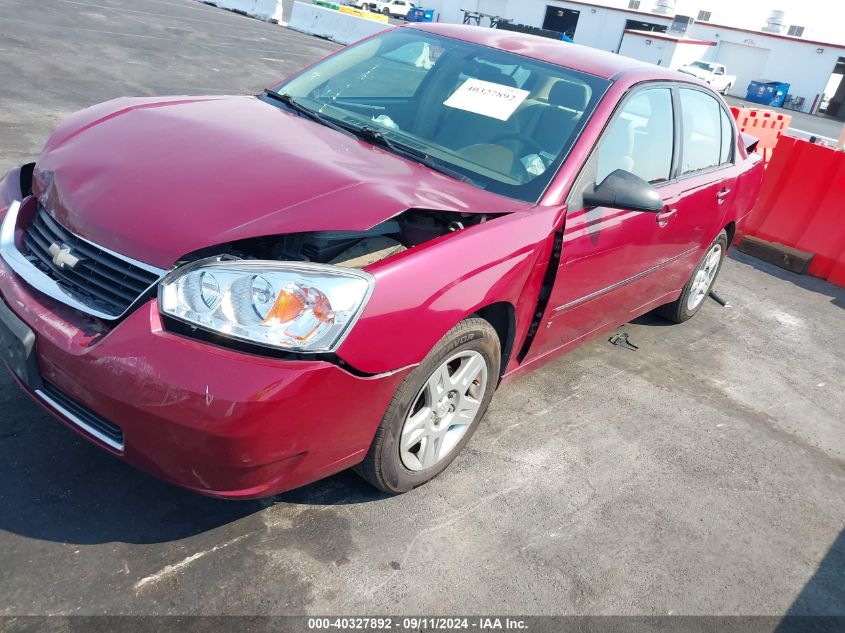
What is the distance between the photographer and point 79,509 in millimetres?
2516

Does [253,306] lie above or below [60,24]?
above

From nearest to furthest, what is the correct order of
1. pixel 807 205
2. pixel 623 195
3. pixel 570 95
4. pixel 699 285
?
pixel 623 195, pixel 570 95, pixel 699 285, pixel 807 205

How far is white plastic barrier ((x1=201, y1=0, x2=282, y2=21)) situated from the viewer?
24.0m

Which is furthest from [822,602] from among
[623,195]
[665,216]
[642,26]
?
[642,26]

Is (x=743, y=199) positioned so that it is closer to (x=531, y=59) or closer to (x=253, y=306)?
(x=531, y=59)

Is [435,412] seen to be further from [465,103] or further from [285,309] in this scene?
[465,103]

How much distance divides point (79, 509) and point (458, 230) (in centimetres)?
170

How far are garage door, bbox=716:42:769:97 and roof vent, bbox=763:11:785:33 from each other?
15.4 meters

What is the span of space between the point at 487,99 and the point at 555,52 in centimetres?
58

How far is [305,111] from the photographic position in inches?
138

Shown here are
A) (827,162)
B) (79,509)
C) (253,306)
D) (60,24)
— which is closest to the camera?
(253,306)

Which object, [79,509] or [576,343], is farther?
[576,343]

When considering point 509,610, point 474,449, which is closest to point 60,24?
point 474,449

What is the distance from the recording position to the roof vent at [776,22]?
60094 mm
